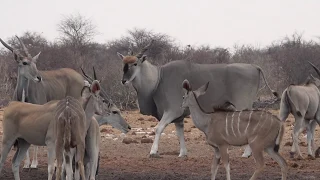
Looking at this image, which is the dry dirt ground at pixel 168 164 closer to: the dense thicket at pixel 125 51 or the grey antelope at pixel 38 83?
the grey antelope at pixel 38 83

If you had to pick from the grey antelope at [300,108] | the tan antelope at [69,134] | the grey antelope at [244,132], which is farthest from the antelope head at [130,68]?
the tan antelope at [69,134]

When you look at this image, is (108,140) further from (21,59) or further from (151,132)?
(21,59)

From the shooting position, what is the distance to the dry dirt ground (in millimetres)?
8039

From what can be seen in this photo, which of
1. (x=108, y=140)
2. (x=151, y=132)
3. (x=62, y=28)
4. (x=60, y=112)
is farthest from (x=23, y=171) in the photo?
(x=62, y=28)

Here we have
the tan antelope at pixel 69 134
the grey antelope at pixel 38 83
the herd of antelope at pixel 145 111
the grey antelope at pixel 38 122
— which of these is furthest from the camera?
the grey antelope at pixel 38 83

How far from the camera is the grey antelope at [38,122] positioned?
6.75 m

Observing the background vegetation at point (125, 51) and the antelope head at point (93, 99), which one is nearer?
the antelope head at point (93, 99)

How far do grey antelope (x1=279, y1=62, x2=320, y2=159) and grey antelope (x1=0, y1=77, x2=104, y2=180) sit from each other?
3.77m

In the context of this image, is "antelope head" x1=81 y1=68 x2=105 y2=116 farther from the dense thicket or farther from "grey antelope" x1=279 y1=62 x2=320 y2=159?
the dense thicket

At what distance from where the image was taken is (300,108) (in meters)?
9.96

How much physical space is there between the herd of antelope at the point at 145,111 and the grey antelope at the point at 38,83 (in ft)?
0.05

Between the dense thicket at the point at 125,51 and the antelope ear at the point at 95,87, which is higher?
the antelope ear at the point at 95,87

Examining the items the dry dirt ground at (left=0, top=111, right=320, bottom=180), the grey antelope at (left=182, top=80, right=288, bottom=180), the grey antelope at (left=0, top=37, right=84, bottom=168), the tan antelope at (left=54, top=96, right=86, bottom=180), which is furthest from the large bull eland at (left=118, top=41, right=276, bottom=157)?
the tan antelope at (left=54, top=96, right=86, bottom=180)

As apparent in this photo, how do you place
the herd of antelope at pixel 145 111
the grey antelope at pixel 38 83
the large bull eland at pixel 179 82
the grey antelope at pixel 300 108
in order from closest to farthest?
the herd of antelope at pixel 145 111, the grey antelope at pixel 38 83, the grey antelope at pixel 300 108, the large bull eland at pixel 179 82
